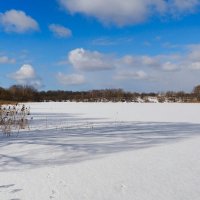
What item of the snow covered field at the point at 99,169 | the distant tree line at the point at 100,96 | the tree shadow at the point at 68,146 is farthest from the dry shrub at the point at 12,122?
the distant tree line at the point at 100,96

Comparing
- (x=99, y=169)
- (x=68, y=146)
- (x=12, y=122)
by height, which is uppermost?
(x=12, y=122)

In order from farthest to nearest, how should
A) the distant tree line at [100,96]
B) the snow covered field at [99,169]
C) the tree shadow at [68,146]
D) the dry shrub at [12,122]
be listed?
the distant tree line at [100,96]
the dry shrub at [12,122]
the tree shadow at [68,146]
the snow covered field at [99,169]

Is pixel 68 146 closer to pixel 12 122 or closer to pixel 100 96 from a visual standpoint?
pixel 12 122

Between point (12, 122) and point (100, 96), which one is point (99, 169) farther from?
point (100, 96)

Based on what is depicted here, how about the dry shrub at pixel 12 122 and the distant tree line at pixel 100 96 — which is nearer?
the dry shrub at pixel 12 122

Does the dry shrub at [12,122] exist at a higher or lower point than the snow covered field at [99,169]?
higher

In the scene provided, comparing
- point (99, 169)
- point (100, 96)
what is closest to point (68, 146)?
point (99, 169)

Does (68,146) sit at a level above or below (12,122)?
below

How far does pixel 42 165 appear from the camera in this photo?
4828 millimetres

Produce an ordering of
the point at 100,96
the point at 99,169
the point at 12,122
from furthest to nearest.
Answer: the point at 100,96
the point at 12,122
the point at 99,169

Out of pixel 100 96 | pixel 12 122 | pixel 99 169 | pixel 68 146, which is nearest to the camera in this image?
pixel 99 169

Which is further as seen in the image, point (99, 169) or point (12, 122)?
point (12, 122)

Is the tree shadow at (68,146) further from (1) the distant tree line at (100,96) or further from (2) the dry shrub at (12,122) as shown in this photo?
(1) the distant tree line at (100,96)

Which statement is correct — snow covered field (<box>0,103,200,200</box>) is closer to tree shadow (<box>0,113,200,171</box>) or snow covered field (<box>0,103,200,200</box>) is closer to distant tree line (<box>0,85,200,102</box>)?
tree shadow (<box>0,113,200,171</box>)
